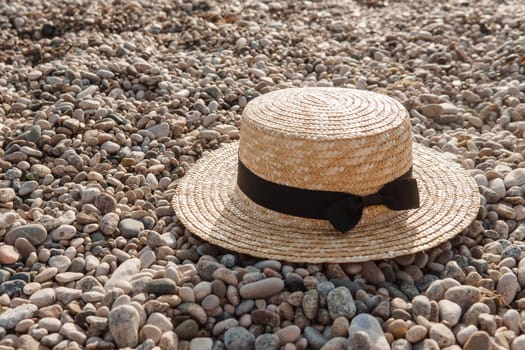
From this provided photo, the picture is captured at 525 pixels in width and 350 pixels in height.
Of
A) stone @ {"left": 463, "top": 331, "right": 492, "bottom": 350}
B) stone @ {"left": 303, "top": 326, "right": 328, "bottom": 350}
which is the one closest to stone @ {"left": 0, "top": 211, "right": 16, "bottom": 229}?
stone @ {"left": 303, "top": 326, "right": 328, "bottom": 350}

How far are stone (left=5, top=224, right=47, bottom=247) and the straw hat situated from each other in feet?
2.00

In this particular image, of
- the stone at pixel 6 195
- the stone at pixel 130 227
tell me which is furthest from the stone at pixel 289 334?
the stone at pixel 6 195

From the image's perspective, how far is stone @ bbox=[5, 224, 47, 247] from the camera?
2.77 meters

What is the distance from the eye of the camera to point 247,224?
105 inches

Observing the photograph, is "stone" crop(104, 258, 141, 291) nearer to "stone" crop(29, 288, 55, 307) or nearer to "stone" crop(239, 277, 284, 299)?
"stone" crop(29, 288, 55, 307)

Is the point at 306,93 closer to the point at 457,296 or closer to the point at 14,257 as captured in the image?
the point at 457,296

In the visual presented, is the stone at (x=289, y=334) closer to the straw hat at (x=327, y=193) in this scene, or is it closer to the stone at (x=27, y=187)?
the straw hat at (x=327, y=193)

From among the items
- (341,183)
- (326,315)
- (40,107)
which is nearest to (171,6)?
(40,107)

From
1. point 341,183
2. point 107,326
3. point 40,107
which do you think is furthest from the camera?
point 40,107

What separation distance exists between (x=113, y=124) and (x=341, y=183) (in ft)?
5.81

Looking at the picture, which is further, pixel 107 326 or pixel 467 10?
pixel 467 10

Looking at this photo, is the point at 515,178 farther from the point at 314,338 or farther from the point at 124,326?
the point at 124,326

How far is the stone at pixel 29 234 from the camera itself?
2.77 m

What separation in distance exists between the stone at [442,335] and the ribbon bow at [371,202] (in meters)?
0.53
